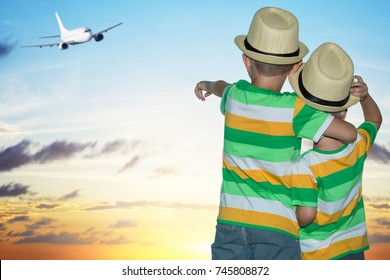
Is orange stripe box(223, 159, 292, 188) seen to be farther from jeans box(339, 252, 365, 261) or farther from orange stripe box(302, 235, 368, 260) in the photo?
jeans box(339, 252, 365, 261)

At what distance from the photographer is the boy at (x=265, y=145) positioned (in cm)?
376

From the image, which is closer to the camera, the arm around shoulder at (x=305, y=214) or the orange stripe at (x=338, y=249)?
the arm around shoulder at (x=305, y=214)

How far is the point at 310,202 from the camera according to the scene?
148 inches

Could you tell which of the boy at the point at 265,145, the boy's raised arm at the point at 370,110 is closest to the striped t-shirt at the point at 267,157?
the boy at the point at 265,145

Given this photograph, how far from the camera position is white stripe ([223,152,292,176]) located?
12.3ft

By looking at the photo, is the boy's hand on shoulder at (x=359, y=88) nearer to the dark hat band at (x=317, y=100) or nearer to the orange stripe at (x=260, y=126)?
the dark hat band at (x=317, y=100)

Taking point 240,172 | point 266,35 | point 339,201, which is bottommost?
point 339,201

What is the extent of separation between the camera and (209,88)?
4527 millimetres

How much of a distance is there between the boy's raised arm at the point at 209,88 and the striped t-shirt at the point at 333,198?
0.85 m

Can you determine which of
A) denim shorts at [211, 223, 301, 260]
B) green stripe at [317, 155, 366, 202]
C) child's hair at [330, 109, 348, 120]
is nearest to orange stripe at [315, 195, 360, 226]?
green stripe at [317, 155, 366, 202]
